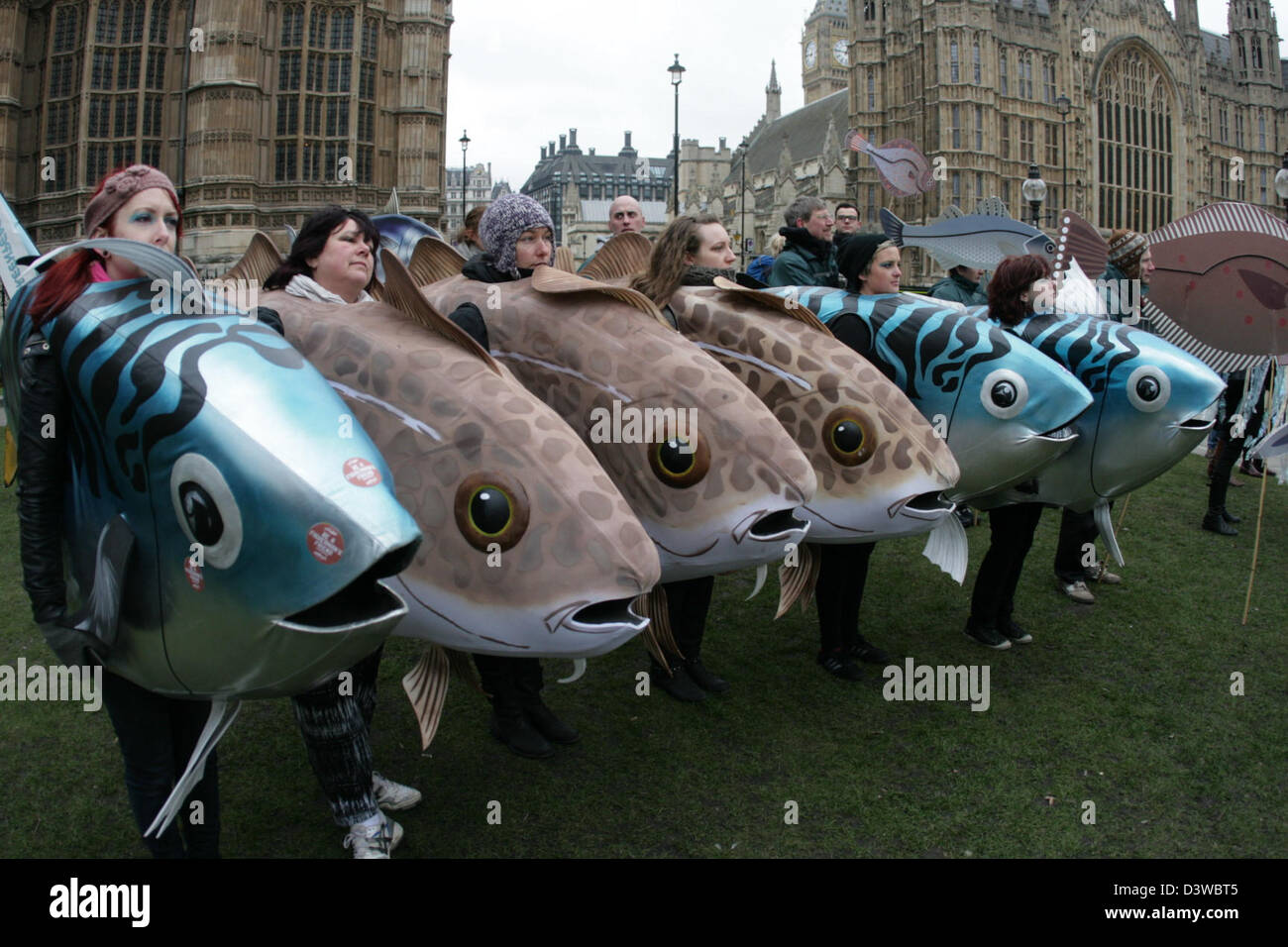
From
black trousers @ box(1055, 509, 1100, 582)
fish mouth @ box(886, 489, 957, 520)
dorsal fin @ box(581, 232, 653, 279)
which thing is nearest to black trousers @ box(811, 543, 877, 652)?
fish mouth @ box(886, 489, 957, 520)

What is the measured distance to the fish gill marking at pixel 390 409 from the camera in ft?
10.8

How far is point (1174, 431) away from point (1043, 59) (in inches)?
2870

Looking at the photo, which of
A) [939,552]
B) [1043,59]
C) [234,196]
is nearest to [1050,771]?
[939,552]

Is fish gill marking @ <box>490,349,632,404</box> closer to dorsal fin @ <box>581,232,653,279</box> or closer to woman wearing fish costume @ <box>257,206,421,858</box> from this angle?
woman wearing fish costume @ <box>257,206,421,858</box>

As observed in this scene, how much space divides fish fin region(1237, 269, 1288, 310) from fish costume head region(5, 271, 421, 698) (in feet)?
22.4

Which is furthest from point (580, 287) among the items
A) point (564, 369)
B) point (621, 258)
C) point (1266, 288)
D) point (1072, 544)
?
point (1266, 288)

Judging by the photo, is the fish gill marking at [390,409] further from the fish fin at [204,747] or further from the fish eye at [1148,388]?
the fish eye at [1148,388]

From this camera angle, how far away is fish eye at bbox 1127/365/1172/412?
18.8 feet

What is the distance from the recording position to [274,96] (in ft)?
128

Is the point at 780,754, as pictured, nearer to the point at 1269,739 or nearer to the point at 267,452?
the point at 1269,739

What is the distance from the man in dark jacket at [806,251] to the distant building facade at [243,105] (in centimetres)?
3428

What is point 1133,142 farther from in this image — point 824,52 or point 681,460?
point 681,460

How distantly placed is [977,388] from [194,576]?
164 inches

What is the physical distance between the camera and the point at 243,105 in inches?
1469
